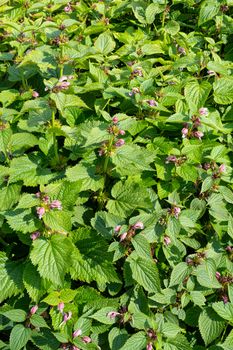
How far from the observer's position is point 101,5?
4617 millimetres

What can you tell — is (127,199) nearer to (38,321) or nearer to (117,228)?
(117,228)

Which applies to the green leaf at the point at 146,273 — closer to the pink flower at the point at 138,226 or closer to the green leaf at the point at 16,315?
the pink flower at the point at 138,226

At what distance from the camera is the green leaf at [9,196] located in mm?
2852

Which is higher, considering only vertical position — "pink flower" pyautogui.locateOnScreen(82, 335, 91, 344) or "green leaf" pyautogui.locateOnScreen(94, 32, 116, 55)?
"green leaf" pyautogui.locateOnScreen(94, 32, 116, 55)

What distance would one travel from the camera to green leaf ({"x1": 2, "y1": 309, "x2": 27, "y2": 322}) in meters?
2.57

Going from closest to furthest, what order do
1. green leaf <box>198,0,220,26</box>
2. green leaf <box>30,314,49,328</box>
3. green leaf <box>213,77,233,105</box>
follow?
green leaf <box>30,314,49,328</box>, green leaf <box>213,77,233,105</box>, green leaf <box>198,0,220,26</box>

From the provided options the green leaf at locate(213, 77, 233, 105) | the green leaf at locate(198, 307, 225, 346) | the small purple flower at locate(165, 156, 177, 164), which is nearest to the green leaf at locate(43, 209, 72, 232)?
the small purple flower at locate(165, 156, 177, 164)

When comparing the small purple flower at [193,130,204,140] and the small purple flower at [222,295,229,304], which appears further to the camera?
the small purple flower at [193,130,204,140]

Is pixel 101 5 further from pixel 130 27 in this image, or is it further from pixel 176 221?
pixel 176 221

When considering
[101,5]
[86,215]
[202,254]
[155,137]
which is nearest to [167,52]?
[101,5]

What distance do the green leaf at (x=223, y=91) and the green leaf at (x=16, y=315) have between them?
7.15 feet

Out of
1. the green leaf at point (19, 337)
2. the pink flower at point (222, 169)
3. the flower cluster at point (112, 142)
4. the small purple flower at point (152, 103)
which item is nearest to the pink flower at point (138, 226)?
the flower cluster at point (112, 142)

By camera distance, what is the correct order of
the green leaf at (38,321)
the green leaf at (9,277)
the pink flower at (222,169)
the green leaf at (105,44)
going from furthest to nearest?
the green leaf at (105,44)
the pink flower at (222,169)
the green leaf at (9,277)
the green leaf at (38,321)

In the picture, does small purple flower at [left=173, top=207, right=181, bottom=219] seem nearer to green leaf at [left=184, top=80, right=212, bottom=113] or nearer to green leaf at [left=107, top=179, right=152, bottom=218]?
green leaf at [left=107, top=179, right=152, bottom=218]
